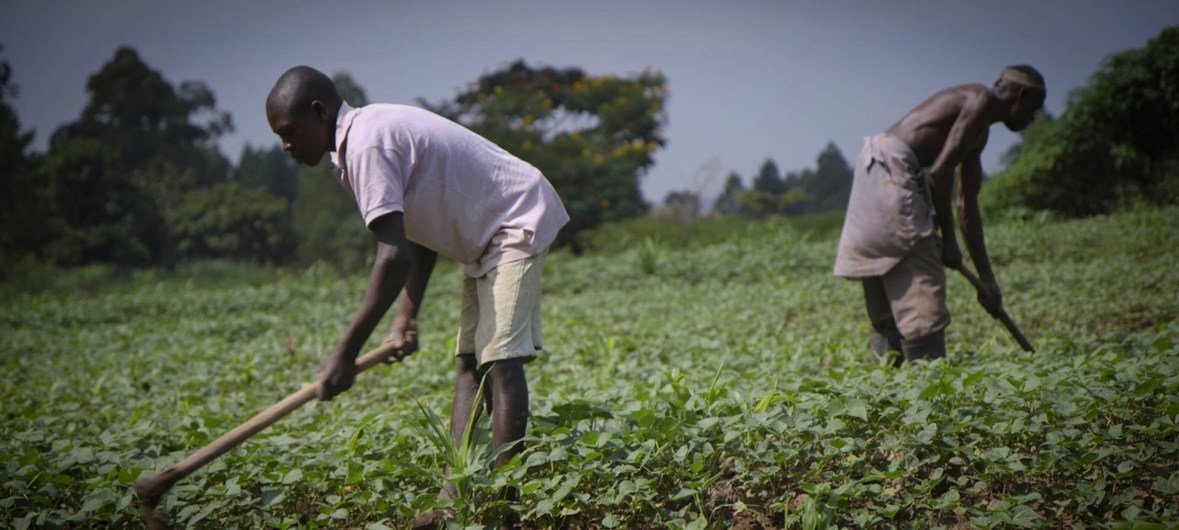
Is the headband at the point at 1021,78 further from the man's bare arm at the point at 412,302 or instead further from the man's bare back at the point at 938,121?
the man's bare arm at the point at 412,302

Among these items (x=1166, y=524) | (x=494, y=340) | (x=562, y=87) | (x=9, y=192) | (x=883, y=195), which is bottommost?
(x=1166, y=524)

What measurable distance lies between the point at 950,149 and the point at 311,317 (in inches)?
300

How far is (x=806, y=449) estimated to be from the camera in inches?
120

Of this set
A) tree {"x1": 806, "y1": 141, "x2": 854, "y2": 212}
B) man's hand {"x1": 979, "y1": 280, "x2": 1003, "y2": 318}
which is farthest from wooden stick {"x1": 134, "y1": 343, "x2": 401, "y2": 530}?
tree {"x1": 806, "y1": 141, "x2": 854, "y2": 212}

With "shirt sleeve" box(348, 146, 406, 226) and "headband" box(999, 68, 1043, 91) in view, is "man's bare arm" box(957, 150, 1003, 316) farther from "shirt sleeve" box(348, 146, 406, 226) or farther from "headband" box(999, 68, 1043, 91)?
"shirt sleeve" box(348, 146, 406, 226)

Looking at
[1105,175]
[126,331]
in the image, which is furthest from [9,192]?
[1105,175]

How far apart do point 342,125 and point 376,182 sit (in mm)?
299

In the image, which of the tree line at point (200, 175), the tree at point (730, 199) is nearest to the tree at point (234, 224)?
the tree line at point (200, 175)

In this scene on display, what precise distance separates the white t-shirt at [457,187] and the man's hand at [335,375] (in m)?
0.51

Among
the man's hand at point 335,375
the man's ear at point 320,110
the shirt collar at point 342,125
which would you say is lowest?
the man's hand at point 335,375

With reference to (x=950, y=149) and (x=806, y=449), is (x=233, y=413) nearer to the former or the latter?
(x=806, y=449)

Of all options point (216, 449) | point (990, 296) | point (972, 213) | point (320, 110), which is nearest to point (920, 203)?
point (972, 213)

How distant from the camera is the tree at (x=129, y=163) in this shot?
26.7m

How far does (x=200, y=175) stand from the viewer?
3375 centimetres
